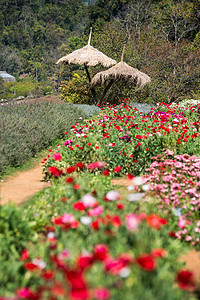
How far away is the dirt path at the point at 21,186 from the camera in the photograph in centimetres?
468

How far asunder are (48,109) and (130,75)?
16.9 ft

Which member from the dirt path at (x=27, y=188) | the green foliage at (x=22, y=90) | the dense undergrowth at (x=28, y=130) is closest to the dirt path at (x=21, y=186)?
the dirt path at (x=27, y=188)


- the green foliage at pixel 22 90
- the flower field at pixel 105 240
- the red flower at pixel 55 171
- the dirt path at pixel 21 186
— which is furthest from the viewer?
the green foliage at pixel 22 90

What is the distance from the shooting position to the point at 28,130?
867 cm

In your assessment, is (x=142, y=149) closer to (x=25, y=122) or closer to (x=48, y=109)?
(x=25, y=122)

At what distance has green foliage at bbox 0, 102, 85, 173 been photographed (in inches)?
284

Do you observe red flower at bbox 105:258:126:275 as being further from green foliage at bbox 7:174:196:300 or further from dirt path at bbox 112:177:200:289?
dirt path at bbox 112:177:200:289

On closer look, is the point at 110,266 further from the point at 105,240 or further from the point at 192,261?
the point at 192,261

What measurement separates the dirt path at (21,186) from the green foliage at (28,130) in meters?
0.45

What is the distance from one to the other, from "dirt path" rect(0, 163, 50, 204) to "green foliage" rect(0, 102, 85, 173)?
0.45 meters

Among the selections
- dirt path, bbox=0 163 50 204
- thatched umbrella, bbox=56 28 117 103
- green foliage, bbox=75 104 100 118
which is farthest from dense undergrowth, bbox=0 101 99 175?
thatched umbrella, bbox=56 28 117 103

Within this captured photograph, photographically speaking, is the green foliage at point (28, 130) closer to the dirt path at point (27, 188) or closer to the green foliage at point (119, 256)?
the dirt path at point (27, 188)

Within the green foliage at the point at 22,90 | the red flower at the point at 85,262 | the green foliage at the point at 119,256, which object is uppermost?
the red flower at the point at 85,262

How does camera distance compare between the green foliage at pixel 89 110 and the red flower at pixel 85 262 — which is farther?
the green foliage at pixel 89 110
